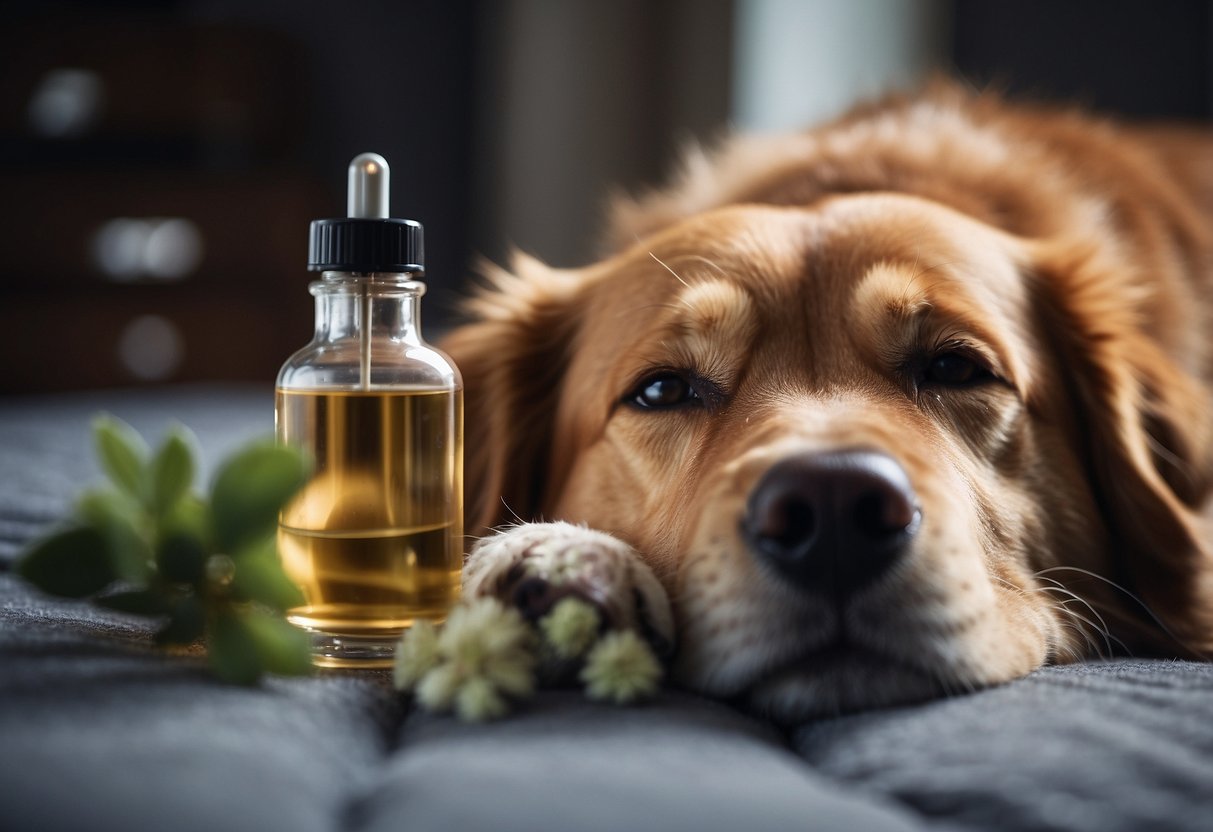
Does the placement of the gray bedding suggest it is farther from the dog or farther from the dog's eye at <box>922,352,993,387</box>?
the dog's eye at <box>922,352,993,387</box>

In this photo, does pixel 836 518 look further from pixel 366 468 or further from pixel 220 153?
pixel 220 153

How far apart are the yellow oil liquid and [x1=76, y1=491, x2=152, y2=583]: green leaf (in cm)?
22

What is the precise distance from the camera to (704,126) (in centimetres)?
560

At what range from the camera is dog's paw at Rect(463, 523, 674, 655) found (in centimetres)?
106

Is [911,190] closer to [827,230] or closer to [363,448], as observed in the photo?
[827,230]

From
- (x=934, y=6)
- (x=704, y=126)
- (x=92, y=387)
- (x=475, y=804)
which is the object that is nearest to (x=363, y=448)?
(x=475, y=804)

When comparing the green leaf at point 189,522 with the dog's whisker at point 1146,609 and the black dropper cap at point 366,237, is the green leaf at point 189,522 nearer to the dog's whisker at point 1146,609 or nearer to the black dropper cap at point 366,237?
the black dropper cap at point 366,237

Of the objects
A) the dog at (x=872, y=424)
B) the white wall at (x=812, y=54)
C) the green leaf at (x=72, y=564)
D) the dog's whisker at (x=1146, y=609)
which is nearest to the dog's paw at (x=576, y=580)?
the dog at (x=872, y=424)

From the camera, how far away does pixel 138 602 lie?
97 cm

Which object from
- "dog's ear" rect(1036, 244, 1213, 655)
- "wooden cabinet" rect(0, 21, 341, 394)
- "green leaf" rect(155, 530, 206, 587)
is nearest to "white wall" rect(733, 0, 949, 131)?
"wooden cabinet" rect(0, 21, 341, 394)

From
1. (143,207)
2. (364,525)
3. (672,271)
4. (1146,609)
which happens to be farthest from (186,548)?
(143,207)

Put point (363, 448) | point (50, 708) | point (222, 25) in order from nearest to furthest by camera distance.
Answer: point (50, 708)
point (363, 448)
point (222, 25)

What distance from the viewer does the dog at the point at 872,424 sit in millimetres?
1066

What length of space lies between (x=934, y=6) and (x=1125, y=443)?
11.4ft
